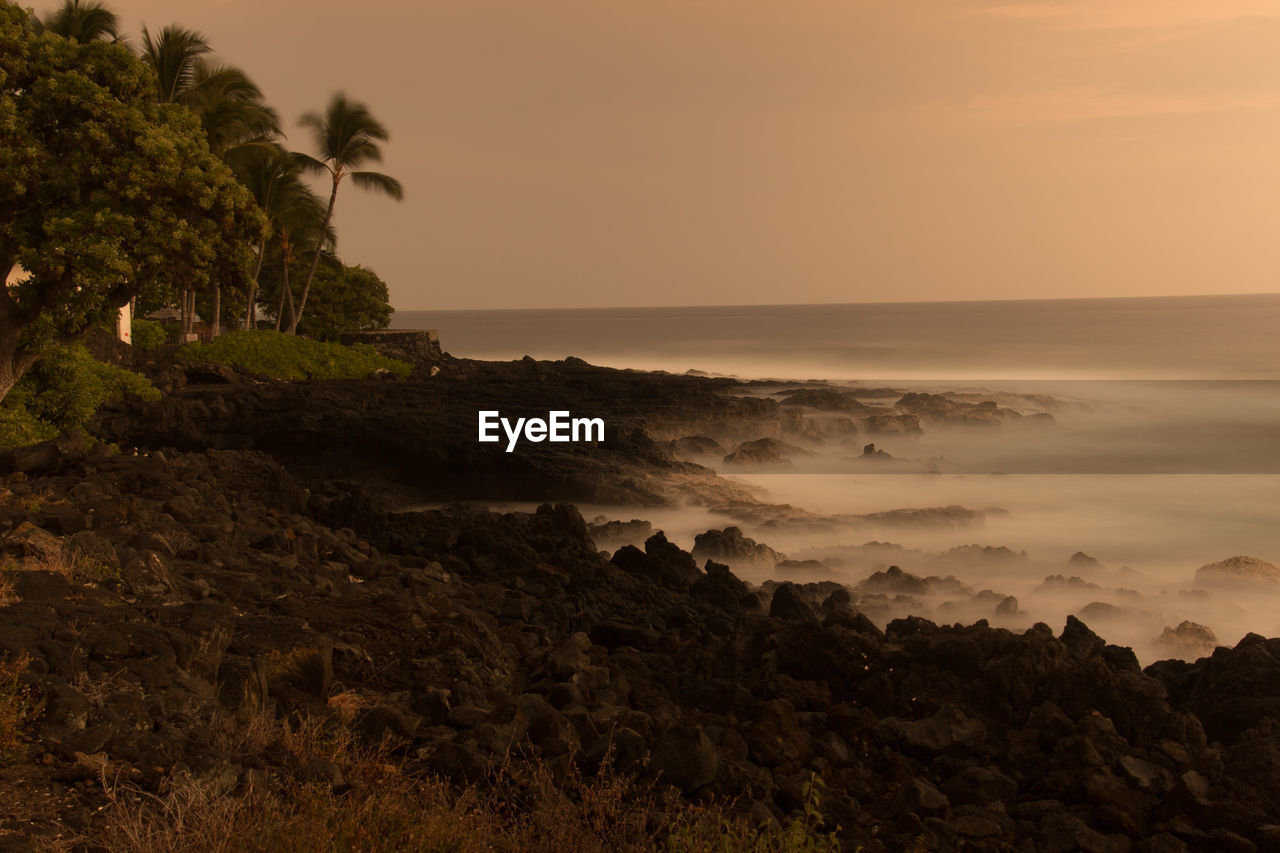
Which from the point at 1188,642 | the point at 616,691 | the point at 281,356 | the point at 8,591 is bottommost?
the point at 1188,642

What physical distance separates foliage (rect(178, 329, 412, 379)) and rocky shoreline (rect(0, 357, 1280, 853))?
56.1 ft

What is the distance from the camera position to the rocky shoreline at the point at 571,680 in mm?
6035

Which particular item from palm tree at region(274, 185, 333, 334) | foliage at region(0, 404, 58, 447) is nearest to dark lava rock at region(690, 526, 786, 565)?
foliage at region(0, 404, 58, 447)

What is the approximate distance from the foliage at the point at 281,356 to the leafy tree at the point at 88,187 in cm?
1654

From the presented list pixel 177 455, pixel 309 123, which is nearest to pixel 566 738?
pixel 177 455

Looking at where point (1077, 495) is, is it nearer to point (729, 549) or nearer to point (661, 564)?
point (729, 549)

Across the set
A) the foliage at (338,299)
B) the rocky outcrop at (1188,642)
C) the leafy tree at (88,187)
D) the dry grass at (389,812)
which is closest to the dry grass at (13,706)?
the dry grass at (389,812)

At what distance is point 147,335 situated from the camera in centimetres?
3247

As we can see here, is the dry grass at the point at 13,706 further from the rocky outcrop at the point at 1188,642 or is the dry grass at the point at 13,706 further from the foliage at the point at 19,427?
the rocky outcrop at the point at 1188,642

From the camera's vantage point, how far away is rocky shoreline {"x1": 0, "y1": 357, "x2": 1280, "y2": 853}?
19.8 ft

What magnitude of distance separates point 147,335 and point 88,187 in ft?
70.1

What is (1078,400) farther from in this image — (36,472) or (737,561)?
(36,472)

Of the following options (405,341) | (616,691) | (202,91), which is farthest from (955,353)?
(616,691)

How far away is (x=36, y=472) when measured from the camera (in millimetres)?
13047
